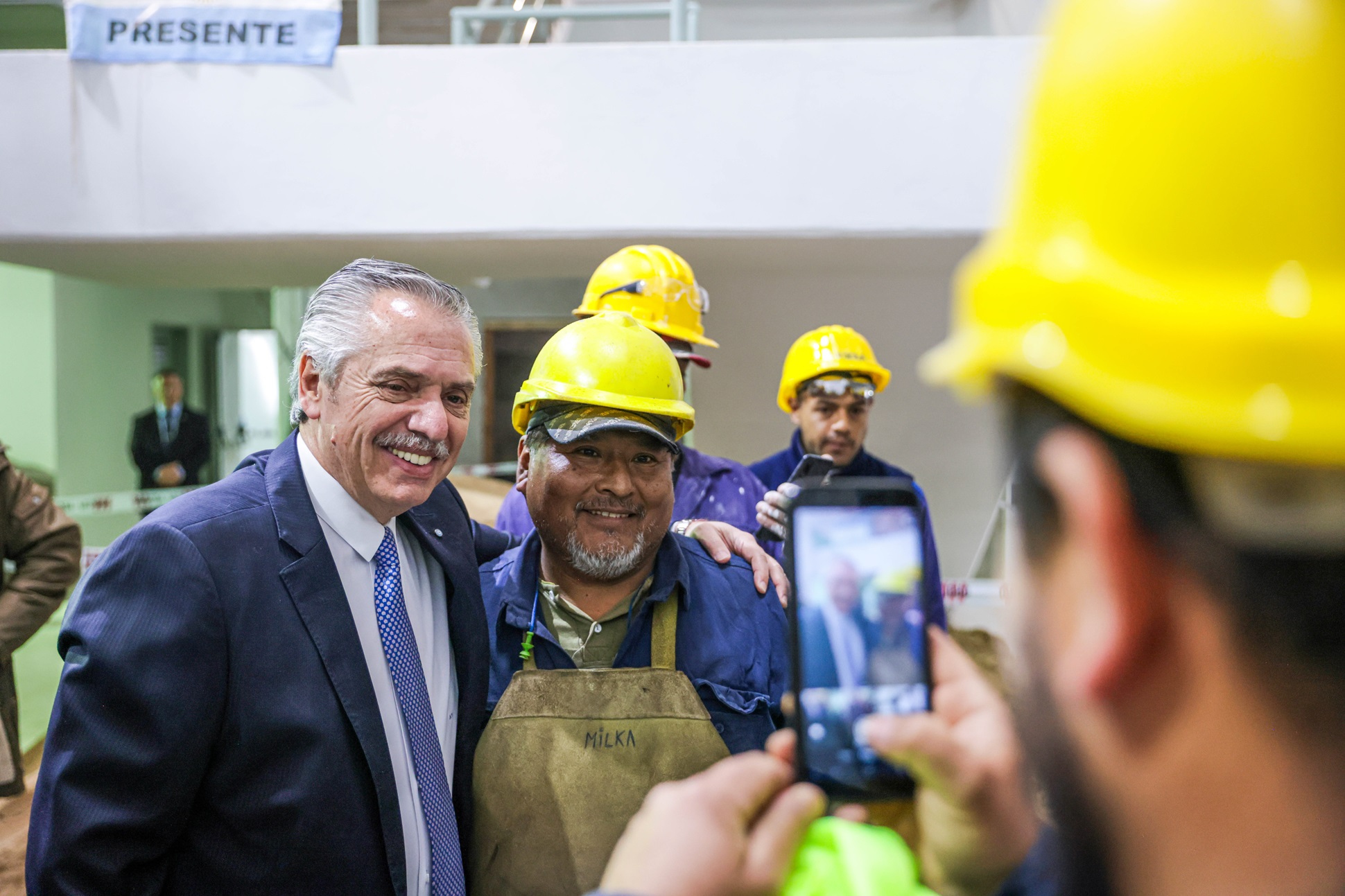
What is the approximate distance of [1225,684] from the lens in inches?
17.8

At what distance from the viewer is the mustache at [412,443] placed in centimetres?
171

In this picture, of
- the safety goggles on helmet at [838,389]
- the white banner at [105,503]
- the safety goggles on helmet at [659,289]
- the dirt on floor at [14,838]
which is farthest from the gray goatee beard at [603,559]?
the white banner at [105,503]

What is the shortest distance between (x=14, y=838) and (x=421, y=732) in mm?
4039

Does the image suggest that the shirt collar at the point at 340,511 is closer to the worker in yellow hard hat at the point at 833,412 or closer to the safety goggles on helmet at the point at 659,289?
the safety goggles on helmet at the point at 659,289

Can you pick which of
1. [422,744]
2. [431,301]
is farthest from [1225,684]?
[431,301]

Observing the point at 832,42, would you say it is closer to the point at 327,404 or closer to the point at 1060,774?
the point at 327,404

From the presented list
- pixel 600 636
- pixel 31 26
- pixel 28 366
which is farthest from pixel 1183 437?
pixel 31 26

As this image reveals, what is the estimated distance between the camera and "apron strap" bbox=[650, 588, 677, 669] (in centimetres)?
188

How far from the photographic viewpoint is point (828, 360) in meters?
4.51

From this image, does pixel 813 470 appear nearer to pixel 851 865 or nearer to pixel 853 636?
pixel 853 636

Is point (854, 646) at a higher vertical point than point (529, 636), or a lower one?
higher

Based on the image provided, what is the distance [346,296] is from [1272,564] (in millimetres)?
1614

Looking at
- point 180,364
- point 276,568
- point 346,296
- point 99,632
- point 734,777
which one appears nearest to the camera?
point 734,777

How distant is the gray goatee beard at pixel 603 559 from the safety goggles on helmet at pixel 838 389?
2.50 meters
